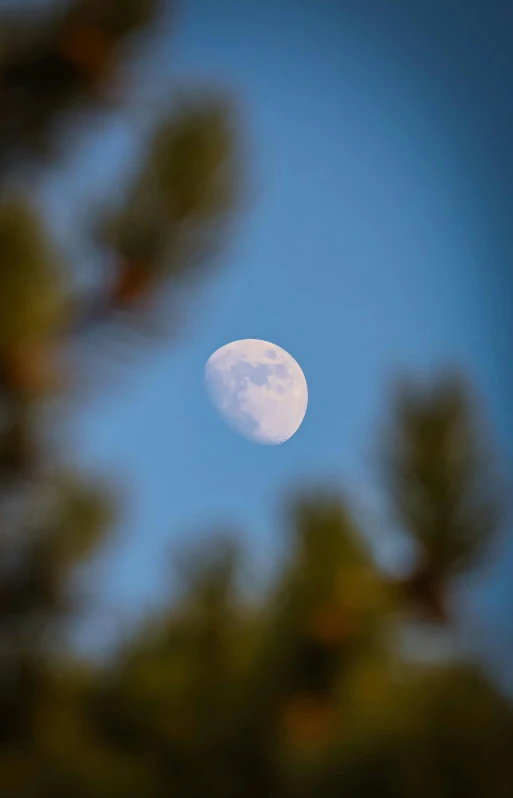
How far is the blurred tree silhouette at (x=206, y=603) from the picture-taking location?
366 mm

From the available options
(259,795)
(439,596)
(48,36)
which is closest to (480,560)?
(439,596)

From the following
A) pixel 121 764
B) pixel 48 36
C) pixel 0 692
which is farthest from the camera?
pixel 48 36

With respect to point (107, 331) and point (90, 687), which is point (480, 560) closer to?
point (90, 687)

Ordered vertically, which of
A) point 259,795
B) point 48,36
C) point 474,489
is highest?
point 48,36

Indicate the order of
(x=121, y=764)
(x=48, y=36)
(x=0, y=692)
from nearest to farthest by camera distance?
1. (x=121, y=764)
2. (x=0, y=692)
3. (x=48, y=36)

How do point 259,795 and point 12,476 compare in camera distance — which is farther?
point 12,476

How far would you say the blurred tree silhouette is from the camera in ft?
1.20

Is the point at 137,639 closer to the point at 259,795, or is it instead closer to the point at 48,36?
the point at 259,795

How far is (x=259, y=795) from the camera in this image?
1.31 feet

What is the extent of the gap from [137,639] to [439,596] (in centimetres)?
19

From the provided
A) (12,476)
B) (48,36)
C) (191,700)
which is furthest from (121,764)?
(48,36)

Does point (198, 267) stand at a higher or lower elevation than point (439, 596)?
higher

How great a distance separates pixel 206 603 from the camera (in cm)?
43

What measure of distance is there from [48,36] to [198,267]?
0.25 meters
